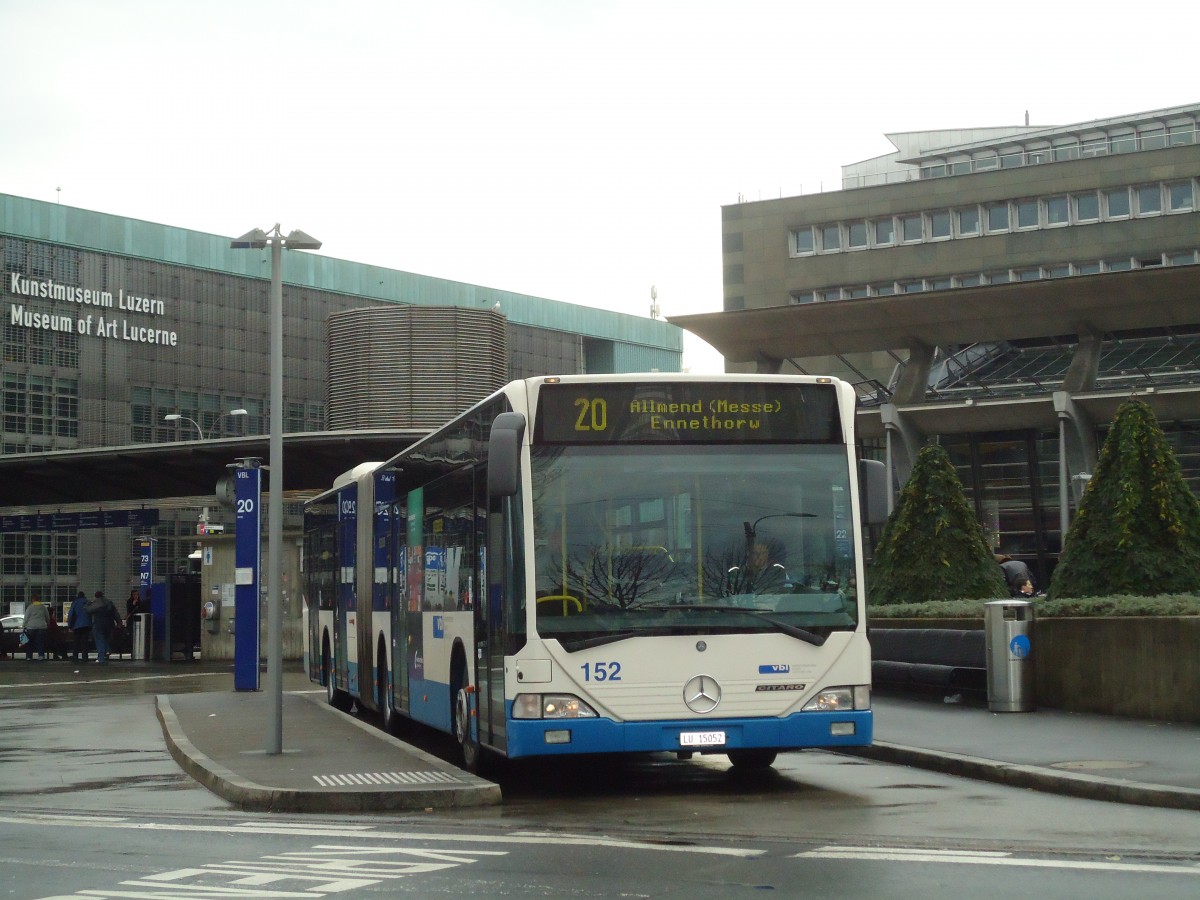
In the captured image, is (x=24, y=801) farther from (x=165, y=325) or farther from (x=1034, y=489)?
(x=165, y=325)

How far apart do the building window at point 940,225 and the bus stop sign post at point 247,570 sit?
4409cm

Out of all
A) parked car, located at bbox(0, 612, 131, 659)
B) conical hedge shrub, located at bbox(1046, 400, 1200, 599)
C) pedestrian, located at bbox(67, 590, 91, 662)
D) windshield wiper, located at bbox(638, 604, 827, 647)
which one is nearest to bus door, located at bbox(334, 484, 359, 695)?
conical hedge shrub, located at bbox(1046, 400, 1200, 599)

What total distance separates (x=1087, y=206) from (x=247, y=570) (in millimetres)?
45084

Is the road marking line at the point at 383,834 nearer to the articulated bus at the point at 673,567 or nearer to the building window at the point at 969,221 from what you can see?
the articulated bus at the point at 673,567

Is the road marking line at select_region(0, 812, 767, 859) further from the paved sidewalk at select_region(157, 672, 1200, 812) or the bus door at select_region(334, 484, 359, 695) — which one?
the bus door at select_region(334, 484, 359, 695)

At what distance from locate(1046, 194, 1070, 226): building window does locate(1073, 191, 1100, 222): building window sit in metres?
0.43

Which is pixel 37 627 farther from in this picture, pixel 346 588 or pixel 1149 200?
pixel 1149 200

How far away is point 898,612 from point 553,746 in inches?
439

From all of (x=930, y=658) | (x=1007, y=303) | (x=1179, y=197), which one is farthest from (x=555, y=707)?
(x=1179, y=197)

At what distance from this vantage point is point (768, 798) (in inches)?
478

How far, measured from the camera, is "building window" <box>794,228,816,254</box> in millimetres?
69250

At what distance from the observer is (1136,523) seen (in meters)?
18.6

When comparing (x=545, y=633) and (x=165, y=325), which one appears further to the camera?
(x=165, y=325)

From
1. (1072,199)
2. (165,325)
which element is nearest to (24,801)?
(1072,199)
